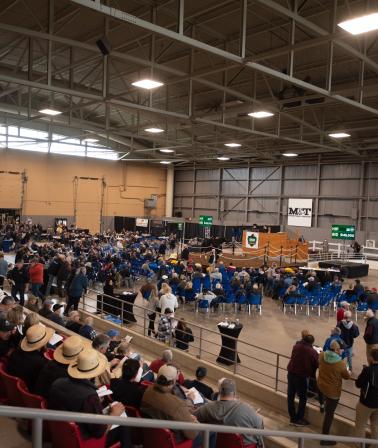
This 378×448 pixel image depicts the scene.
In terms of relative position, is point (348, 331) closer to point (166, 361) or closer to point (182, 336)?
point (182, 336)

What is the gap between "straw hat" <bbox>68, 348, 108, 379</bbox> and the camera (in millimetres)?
3504

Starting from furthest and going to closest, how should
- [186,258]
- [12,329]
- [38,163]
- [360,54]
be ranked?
[38,163], [186,258], [360,54], [12,329]

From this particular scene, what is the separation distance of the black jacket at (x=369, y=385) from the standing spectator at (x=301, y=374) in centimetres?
89

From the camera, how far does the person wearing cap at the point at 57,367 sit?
13.0 ft

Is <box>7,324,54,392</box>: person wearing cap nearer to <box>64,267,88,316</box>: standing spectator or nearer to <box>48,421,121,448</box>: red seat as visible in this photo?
<box>48,421,121,448</box>: red seat

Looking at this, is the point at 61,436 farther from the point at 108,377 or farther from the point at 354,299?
the point at 354,299

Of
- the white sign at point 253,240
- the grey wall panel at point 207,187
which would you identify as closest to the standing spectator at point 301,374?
the white sign at point 253,240

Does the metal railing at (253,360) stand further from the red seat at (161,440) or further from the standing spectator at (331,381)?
the red seat at (161,440)

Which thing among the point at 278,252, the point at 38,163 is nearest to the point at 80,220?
the point at 38,163

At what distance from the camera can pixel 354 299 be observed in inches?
532

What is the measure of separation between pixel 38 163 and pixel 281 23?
25.7 metres

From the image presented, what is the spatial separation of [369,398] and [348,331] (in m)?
2.75

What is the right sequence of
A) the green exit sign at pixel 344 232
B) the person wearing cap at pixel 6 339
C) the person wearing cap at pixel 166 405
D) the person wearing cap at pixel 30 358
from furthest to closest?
the green exit sign at pixel 344 232, the person wearing cap at pixel 6 339, the person wearing cap at pixel 30 358, the person wearing cap at pixel 166 405

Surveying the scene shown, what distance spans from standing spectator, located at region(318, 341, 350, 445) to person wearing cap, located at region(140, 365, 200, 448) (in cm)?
259
